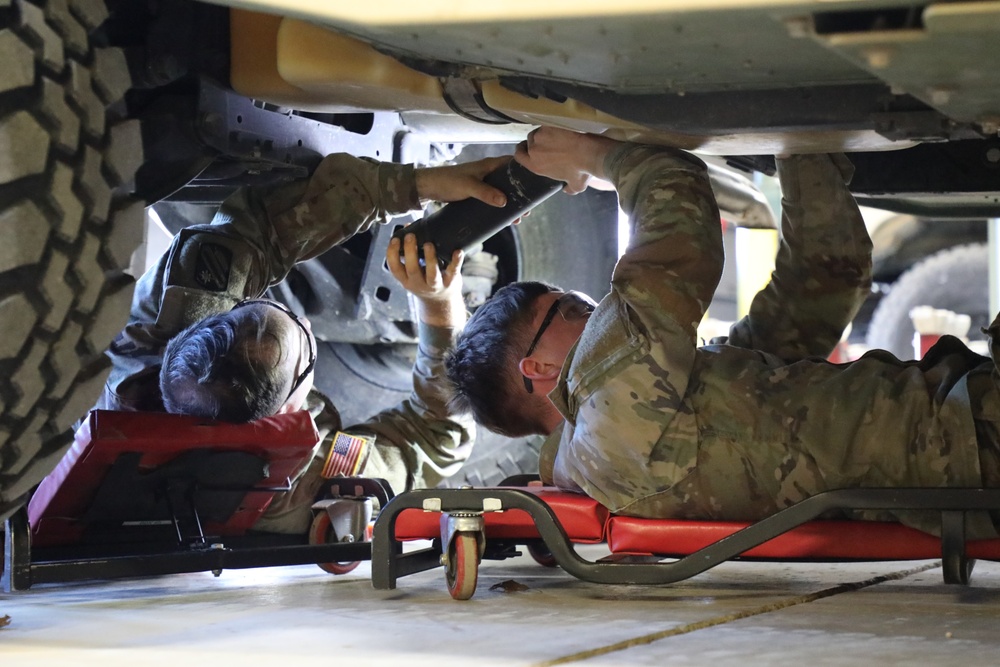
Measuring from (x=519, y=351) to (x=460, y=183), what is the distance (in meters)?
0.39

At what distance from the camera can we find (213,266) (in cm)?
263

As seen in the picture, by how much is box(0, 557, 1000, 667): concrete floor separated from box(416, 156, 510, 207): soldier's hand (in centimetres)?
79

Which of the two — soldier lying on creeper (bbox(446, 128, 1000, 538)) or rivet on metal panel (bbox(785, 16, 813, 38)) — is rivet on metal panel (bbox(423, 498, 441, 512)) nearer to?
soldier lying on creeper (bbox(446, 128, 1000, 538))

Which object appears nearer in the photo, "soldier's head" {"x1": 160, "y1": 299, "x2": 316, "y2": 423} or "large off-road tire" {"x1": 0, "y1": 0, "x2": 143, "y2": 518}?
"large off-road tire" {"x1": 0, "y1": 0, "x2": 143, "y2": 518}

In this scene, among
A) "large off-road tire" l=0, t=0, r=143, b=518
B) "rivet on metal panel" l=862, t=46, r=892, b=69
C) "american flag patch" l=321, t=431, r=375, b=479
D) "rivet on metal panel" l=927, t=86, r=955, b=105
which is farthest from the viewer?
"american flag patch" l=321, t=431, r=375, b=479

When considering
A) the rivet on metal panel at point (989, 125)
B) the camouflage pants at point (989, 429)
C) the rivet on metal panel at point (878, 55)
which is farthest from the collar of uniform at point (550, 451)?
the rivet on metal panel at point (878, 55)

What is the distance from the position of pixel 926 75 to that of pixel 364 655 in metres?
0.93

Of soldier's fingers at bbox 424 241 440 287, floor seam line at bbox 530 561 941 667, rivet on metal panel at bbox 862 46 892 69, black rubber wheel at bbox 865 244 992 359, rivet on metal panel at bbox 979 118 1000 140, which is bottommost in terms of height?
floor seam line at bbox 530 561 941 667

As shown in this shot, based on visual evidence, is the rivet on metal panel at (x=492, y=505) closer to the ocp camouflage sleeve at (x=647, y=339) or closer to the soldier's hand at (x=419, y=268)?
the ocp camouflage sleeve at (x=647, y=339)

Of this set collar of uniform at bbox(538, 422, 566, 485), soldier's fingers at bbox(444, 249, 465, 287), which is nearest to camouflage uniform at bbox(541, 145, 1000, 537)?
collar of uniform at bbox(538, 422, 566, 485)

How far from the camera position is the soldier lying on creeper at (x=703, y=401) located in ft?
6.65

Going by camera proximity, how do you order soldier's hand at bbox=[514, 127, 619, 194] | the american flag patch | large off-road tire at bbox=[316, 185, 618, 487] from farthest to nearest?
large off-road tire at bbox=[316, 185, 618, 487] → the american flag patch → soldier's hand at bbox=[514, 127, 619, 194]

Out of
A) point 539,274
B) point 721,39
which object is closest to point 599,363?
point 721,39

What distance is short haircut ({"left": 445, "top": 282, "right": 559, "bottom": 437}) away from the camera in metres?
2.50
